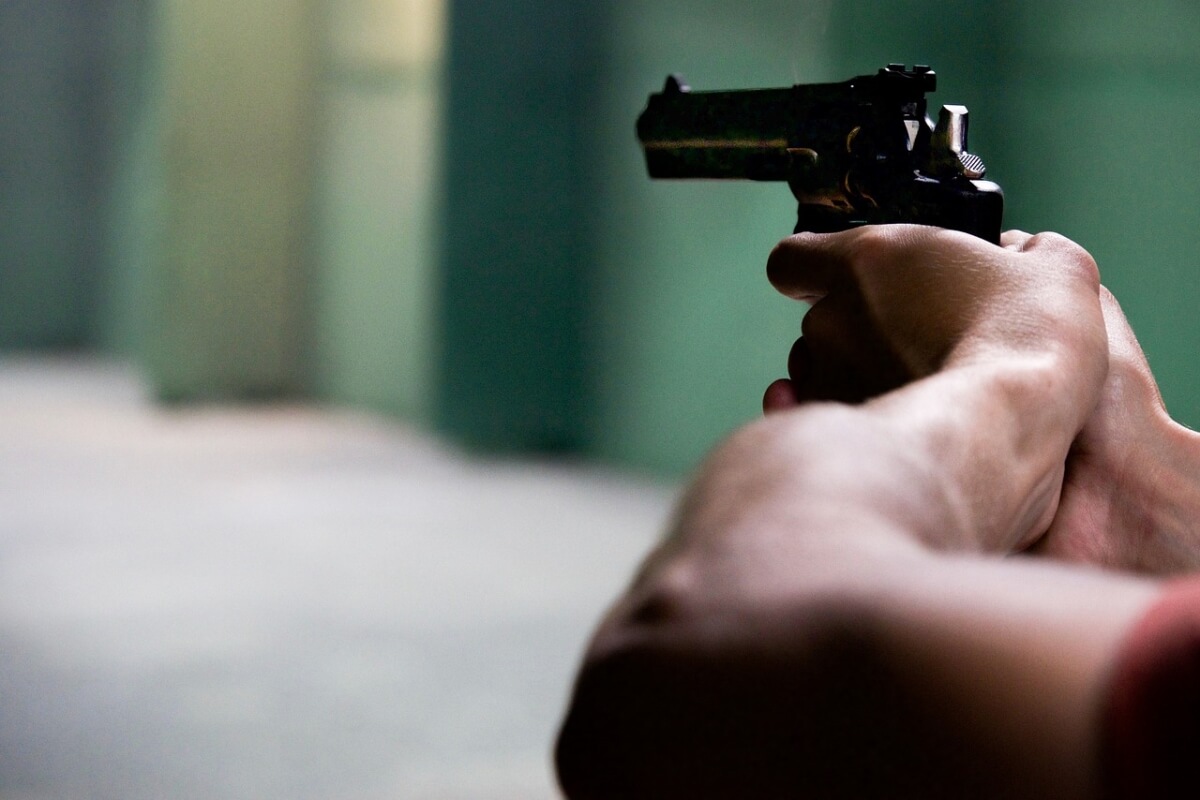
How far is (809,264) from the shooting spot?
660 mm

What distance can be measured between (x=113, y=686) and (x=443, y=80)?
2429 millimetres

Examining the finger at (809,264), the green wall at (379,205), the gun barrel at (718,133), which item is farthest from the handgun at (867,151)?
the green wall at (379,205)

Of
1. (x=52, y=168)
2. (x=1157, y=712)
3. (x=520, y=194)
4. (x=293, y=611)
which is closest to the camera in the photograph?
(x=1157, y=712)

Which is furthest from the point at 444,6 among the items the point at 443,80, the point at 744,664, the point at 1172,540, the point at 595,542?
the point at 744,664

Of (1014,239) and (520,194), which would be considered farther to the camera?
(520,194)

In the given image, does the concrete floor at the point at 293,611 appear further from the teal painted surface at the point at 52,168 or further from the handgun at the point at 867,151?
the teal painted surface at the point at 52,168

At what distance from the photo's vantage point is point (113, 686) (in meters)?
2.14

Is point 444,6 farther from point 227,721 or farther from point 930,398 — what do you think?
point 930,398

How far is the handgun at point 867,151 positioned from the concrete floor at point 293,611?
4.02ft

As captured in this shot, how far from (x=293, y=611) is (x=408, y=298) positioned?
2183mm

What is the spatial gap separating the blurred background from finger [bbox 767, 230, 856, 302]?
4.26 ft

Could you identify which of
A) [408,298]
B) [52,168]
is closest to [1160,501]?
[408,298]

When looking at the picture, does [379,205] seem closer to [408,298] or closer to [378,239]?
[378,239]

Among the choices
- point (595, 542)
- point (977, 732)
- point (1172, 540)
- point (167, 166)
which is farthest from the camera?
point (167, 166)
